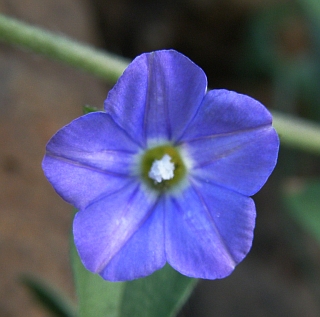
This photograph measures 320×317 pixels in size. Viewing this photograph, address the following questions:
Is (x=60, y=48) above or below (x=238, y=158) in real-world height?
below

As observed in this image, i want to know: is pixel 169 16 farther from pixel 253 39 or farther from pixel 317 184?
pixel 317 184

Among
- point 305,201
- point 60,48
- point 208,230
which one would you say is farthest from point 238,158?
point 305,201

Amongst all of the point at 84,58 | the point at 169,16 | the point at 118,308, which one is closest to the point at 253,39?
the point at 169,16

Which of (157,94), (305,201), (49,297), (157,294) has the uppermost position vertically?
(157,94)

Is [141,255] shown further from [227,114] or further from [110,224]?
[227,114]

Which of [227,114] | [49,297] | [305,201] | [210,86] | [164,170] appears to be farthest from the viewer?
[210,86]
